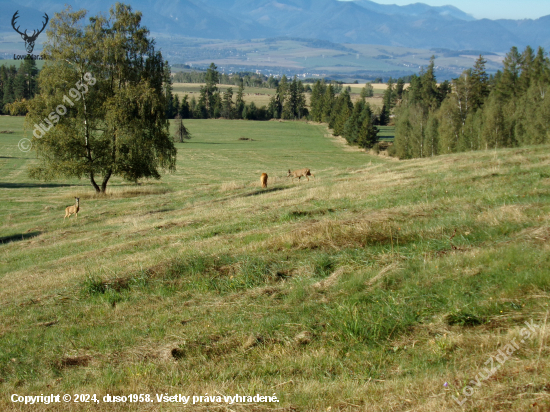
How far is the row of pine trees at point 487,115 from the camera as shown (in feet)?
198

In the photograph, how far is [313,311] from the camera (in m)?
6.90

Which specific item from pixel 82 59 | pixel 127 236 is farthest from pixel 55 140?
pixel 127 236

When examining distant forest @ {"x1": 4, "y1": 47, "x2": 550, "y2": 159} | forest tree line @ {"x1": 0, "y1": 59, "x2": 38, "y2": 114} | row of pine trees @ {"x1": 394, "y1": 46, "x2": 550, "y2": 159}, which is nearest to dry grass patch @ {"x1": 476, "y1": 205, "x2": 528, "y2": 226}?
distant forest @ {"x1": 4, "y1": 47, "x2": 550, "y2": 159}

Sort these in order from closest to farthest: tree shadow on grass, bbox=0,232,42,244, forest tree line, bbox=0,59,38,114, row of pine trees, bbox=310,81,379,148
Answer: tree shadow on grass, bbox=0,232,42,244, row of pine trees, bbox=310,81,379,148, forest tree line, bbox=0,59,38,114

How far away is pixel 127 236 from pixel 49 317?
8.63m

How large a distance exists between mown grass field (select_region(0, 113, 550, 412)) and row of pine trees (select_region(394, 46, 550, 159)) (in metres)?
52.1

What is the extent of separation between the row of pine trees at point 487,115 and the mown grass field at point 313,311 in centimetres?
5208

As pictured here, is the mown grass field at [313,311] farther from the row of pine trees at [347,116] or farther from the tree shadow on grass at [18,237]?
the row of pine trees at [347,116]

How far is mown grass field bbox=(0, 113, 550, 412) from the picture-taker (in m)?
5.01

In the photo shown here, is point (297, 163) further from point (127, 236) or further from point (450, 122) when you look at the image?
point (127, 236)

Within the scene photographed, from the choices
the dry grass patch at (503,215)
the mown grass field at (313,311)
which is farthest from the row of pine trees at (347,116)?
the dry grass patch at (503,215)

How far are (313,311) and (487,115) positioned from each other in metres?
64.9

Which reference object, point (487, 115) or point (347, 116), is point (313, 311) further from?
point (347, 116)

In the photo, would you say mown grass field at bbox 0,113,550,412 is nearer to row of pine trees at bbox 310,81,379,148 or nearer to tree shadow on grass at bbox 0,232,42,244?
tree shadow on grass at bbox 0,232,42,244
